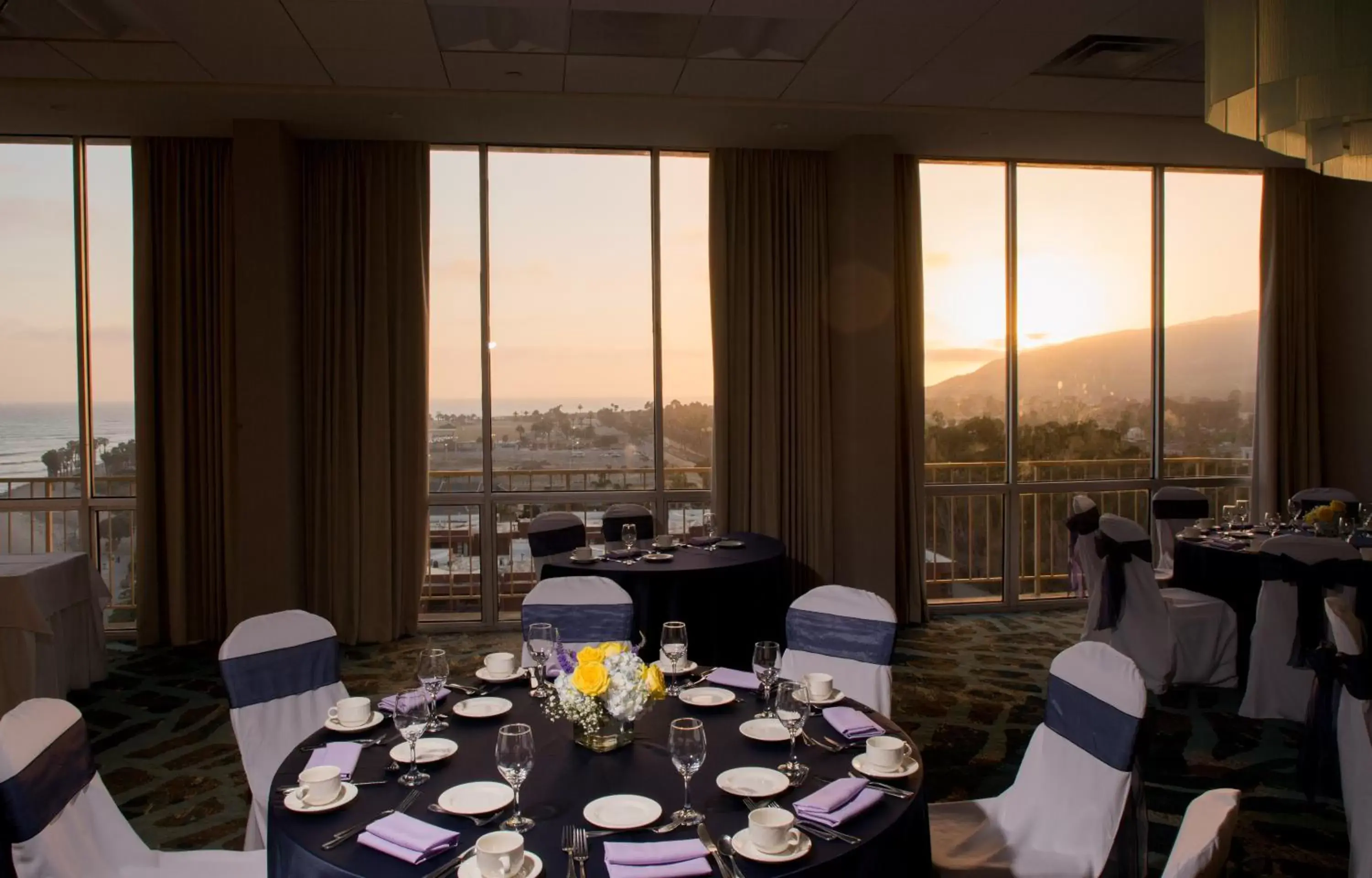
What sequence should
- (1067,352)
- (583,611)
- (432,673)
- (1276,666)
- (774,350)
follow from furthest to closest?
(1067,352) < (774,350) < (1276,666) < (583,611) < (432,673)

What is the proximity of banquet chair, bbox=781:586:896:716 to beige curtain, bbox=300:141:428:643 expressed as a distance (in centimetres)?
362

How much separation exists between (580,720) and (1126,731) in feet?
4.21

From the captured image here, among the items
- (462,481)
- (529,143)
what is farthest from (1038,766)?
(529,143)

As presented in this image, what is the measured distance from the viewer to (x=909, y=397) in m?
6.46

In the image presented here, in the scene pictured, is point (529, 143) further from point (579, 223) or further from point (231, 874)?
point (231, 874)

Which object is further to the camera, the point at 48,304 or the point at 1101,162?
the point at 1101,162

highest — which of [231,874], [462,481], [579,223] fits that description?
[579,223]

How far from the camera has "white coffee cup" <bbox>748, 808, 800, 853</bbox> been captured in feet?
5.60

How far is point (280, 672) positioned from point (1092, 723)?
234 centimetres

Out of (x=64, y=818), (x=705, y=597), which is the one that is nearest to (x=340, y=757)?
(x=64, y=818)

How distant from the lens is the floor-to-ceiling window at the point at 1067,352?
6.79 m

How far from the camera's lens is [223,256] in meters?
5.90

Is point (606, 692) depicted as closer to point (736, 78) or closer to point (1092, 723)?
point (1092, 723)

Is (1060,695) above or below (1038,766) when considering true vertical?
above
